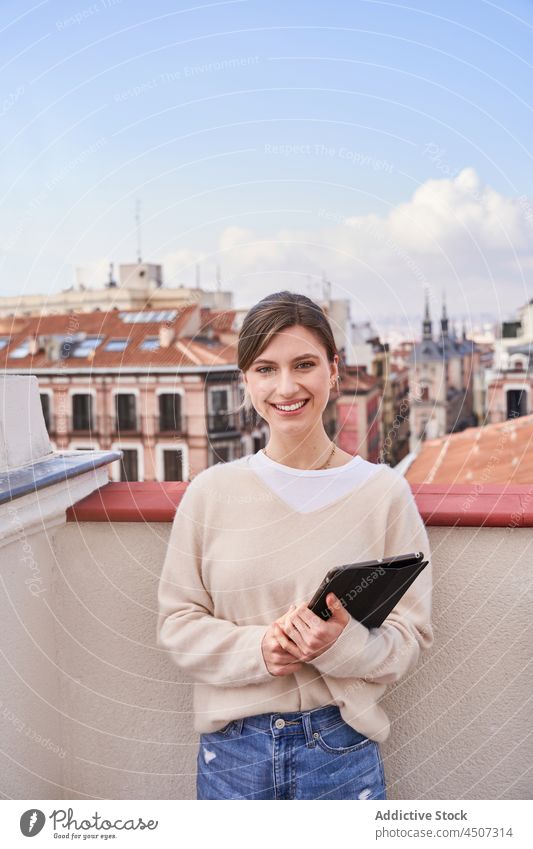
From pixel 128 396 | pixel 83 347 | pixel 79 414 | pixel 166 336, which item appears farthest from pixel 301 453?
pixel 128 396

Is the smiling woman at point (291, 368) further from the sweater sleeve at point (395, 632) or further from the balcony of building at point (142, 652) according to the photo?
the balcony of building at point (142, 652)

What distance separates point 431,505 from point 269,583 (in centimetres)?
27

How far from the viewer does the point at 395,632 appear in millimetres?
882

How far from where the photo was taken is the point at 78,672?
1150 millimetres

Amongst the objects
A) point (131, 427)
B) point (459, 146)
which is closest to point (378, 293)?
point (459, 146)

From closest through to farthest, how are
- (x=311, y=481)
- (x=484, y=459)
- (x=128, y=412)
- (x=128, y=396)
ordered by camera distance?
(x=311, y=481) < (x=484, y=459) < (x=128, y=412) < (x=128, y=396)

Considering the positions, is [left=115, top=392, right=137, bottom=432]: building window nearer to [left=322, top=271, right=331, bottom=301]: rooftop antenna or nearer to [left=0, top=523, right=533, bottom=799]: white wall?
[left=322, top=271, right=331, bottom=301]: rooftop antenna

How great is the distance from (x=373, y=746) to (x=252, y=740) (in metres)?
0.14

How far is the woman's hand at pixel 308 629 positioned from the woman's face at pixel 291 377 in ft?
0.66

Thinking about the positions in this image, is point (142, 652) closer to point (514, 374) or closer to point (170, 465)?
point (514, 374)

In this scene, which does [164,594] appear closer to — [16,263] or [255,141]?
[16,263]

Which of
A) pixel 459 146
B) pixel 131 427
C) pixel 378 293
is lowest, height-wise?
pixel 131 427

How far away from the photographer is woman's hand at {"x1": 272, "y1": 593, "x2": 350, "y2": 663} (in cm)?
81

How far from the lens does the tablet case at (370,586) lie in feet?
2.50
